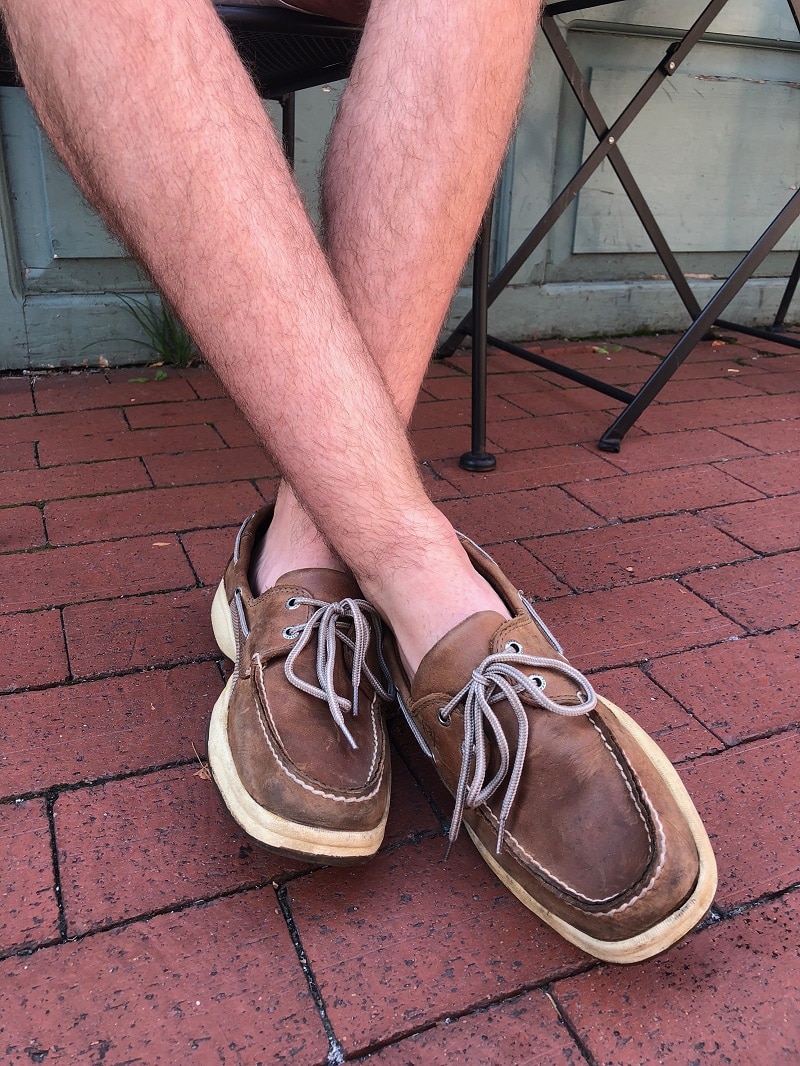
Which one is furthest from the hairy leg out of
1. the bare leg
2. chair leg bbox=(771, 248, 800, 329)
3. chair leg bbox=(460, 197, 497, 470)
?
chair leg bbox=(771, 248, 800, 329)

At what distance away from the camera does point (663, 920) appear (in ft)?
2.34

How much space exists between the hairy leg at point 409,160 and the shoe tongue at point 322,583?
0.03 metres

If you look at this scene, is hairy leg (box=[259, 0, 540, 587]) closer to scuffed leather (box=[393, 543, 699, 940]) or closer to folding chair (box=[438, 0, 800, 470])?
scuffed leather (box=[393, 543, 699, 940])

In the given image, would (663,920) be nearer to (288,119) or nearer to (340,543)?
(340,543)

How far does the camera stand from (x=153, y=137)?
0.83m

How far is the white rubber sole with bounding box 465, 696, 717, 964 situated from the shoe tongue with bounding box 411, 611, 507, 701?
0.55 feet

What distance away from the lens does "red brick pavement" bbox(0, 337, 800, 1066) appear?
694 millimetres

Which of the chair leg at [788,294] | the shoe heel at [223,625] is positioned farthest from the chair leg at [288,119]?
the chair leg at [788,294]

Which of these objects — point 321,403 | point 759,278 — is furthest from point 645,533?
point 759,278

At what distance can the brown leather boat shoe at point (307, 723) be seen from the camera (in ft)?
2.62

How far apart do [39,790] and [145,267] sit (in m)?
0.57

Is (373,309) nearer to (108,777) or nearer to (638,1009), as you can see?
(108,777)

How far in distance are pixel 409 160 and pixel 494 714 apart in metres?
0.67

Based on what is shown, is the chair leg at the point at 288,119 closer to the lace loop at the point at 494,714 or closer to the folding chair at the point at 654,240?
the folding chair at the point at 654,240
